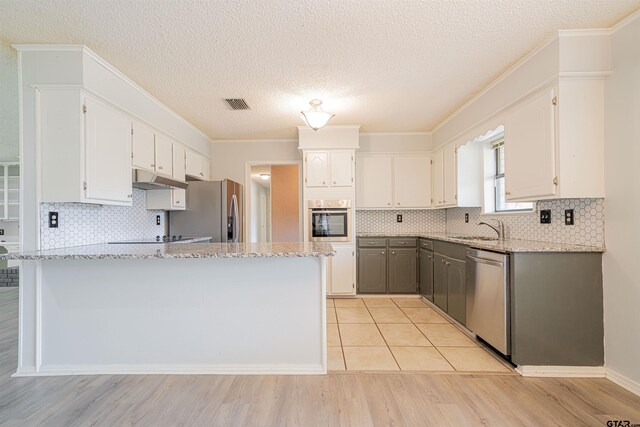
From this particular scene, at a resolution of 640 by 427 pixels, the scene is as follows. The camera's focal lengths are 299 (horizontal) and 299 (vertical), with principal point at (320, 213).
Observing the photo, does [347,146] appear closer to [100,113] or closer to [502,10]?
[502,10]

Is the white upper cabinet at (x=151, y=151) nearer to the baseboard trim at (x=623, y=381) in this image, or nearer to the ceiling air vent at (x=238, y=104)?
the ceiling air vent at (x=238, y=104)

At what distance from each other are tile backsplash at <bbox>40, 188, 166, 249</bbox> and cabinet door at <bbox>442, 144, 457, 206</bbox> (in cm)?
387

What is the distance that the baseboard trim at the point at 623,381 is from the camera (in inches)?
76.3

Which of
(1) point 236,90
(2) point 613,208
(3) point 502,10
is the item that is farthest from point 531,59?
(1) point 236,90

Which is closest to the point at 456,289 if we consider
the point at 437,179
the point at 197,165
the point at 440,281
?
the point at 440,281

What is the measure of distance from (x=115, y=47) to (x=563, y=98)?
336cm

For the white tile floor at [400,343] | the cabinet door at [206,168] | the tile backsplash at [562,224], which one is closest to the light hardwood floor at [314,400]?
the white tile floor at [400,343]

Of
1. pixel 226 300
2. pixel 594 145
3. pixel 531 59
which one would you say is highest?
pixel 531 59

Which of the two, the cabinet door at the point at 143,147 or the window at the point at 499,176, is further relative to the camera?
the window at the point at 499,176

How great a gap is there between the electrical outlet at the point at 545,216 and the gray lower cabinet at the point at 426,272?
140 centimetres

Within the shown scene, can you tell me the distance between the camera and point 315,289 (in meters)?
2.28

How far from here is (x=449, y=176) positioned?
402 cm

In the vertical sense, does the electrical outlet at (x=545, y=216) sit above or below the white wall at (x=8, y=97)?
below

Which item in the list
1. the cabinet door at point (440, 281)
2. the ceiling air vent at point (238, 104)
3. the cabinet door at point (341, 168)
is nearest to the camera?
the ceiling air vent at point (238, 104)
